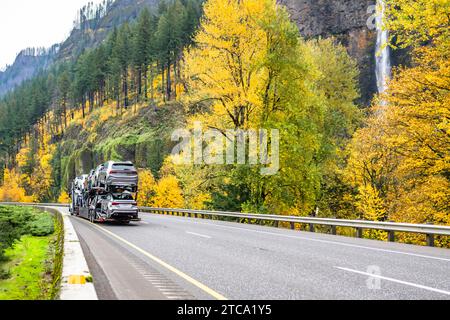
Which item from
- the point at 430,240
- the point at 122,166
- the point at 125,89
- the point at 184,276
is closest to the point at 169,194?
the point at 122,166

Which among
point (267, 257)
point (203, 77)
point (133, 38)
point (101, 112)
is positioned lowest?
point (267, 257)

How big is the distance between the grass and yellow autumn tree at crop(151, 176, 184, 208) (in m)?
40.3

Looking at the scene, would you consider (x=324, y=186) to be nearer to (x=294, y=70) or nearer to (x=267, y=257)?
(x=294, y=70)

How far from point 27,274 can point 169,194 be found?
152 feet

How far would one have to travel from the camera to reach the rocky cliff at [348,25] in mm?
51406

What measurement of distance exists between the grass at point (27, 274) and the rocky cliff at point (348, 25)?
1784 inches

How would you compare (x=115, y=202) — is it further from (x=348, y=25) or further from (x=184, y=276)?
(x=348, y=25)

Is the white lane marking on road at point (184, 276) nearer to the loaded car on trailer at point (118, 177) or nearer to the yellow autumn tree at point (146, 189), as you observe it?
the loaded car on trailer at point (118, 177)

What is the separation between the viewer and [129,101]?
3625 inches

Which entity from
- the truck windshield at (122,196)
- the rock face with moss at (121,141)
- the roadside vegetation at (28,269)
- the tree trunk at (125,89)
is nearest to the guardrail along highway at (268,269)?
the roadside vegetation at (28,269)

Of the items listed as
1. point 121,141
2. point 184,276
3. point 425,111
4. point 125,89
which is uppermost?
point 125,89

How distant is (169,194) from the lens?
5534cm

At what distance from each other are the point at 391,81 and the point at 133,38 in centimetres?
7994
